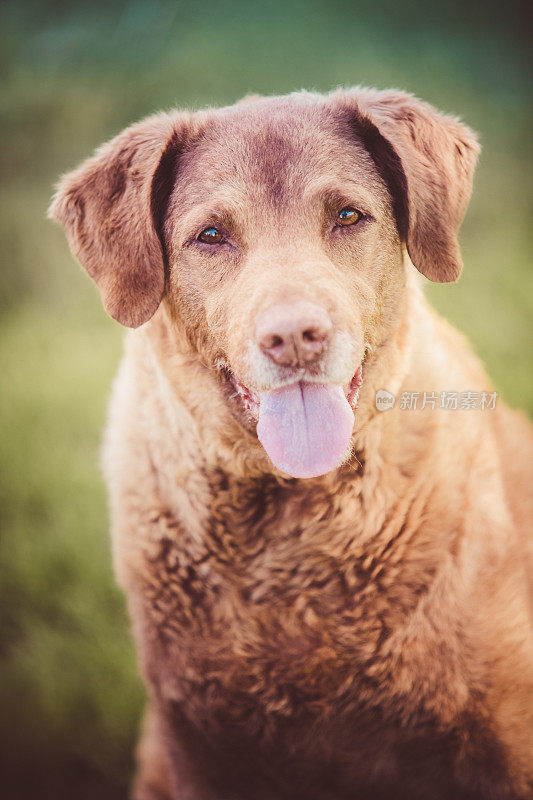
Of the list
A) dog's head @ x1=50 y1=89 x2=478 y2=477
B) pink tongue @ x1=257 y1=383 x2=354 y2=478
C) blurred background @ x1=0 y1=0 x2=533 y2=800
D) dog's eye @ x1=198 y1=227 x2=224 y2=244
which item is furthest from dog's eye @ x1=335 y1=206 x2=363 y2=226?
blurred background @ x1=0 y1=0 x2=533 y2=800

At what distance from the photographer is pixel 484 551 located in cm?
224

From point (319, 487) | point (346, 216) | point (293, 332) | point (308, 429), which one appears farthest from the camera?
point (319, 487)

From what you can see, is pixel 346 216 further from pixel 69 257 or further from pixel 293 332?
pixel 69 257

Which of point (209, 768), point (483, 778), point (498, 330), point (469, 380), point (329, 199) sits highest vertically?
point (498, 330)

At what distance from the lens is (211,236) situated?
2.09 m

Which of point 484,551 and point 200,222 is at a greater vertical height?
point 200,222

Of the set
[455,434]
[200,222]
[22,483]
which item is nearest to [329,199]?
[200,222]

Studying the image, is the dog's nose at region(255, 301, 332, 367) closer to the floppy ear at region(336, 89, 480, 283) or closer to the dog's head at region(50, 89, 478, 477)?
the dog's head at region(50, 89, 478, 477)

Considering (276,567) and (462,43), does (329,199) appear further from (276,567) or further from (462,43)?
(462,43)

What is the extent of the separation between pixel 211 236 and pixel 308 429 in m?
0.68

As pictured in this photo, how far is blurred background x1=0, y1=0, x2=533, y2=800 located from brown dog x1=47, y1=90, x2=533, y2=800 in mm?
608

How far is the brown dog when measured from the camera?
6.81 feet

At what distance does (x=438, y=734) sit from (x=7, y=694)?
7.45ft

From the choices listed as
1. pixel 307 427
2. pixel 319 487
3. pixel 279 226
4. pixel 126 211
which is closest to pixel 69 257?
pixel 126 211
